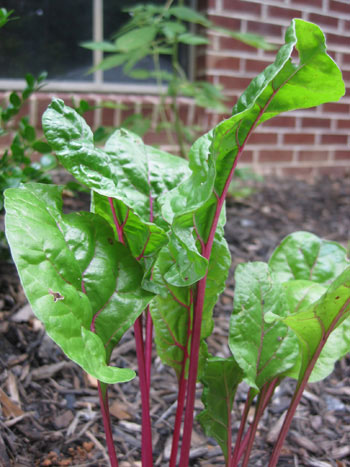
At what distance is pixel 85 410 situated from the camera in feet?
3.75

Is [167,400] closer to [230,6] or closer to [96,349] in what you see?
[96,349]

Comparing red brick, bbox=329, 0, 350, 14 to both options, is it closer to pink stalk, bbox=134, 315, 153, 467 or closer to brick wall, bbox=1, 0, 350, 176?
brick wall, bbox=1, 0, 350, 176

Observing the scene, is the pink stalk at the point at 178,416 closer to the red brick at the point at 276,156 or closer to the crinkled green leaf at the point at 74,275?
the crinkled green leaf at the point at 74,275

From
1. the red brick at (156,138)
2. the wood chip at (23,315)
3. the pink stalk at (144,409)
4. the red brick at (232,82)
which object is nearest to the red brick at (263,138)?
the red brick at (232,82)

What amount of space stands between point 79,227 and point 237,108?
300mm

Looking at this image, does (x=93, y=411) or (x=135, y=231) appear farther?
(x=93, y=411)

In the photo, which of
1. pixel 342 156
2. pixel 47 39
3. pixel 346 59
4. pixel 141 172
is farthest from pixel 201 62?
pixel 141 172

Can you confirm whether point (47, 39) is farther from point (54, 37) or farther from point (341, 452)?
point (341, 452)

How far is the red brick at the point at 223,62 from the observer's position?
267 cm

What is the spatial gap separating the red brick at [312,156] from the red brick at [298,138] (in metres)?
0.07

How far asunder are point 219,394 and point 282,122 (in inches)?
96.9

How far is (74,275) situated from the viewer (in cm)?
68

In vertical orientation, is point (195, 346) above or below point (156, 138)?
below

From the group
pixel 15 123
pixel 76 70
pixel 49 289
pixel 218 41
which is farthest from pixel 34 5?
pixel 49 289
